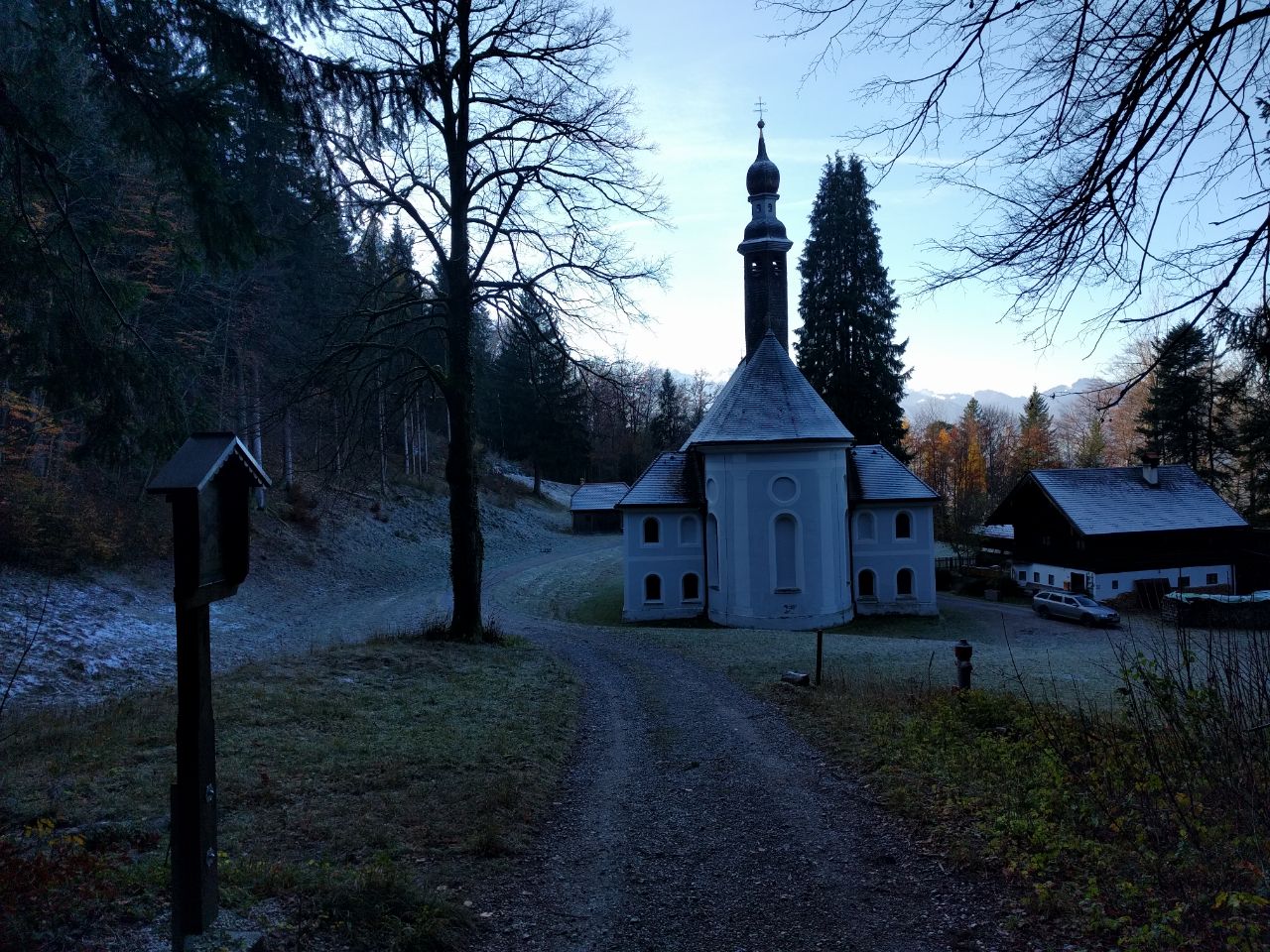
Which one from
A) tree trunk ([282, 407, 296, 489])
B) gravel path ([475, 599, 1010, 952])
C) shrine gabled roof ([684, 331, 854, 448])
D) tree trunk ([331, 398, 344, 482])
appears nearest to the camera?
gravel path ([475, 599, 1010, 952])

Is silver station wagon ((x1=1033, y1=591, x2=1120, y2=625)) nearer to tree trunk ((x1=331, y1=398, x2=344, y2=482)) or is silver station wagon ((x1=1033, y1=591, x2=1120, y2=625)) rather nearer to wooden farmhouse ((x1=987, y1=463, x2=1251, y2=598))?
wooden farmhouse ((x1=987, y1=463, x2=1251, y2=598))

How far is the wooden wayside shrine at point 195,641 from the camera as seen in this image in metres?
3.75

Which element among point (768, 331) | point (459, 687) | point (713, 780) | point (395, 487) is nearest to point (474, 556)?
point (459, 687)

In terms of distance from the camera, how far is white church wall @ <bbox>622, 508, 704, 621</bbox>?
29.0 metres

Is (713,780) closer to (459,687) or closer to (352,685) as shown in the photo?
(459,687)

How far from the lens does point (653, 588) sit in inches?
1148

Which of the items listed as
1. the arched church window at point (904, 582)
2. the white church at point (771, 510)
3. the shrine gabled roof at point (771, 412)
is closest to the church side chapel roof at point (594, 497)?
the white church at point (771, 510)

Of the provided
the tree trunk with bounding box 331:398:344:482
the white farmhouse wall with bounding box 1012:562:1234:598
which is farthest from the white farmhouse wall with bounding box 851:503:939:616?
the tree trunk with bounding box 331:398:344:482

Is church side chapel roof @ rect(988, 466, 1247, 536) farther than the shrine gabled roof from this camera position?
Yes

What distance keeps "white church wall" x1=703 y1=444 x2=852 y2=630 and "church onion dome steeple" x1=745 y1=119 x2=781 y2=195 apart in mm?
11218

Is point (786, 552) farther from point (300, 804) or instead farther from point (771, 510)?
point (300, 804)

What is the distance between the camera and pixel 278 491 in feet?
107

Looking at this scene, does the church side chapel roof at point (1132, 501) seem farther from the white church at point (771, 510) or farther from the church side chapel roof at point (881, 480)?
the white church at point (771, 510)

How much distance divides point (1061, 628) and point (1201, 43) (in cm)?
2586
